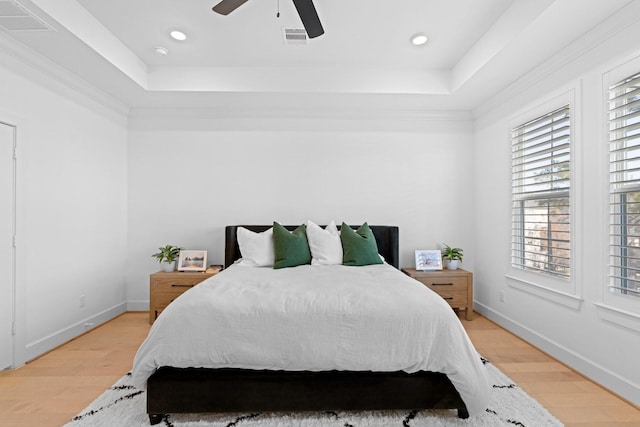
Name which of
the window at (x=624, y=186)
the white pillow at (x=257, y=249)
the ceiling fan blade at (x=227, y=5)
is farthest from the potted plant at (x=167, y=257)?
the window at (x=624, y=186)

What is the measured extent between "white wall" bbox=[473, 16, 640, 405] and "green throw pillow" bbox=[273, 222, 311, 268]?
2195 millimetres

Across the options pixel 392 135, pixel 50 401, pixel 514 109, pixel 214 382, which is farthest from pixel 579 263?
pixel 50 401

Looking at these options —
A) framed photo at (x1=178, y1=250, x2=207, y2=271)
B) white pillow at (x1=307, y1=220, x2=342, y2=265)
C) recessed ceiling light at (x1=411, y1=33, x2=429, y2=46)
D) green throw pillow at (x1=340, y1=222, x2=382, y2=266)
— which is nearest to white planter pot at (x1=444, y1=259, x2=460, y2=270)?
green throw pillow at (x1=340, y1=222, x2=382, y2=266)

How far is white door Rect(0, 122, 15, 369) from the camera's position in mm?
2625

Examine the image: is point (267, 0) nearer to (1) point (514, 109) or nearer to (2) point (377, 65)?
(2) point (377, 65)

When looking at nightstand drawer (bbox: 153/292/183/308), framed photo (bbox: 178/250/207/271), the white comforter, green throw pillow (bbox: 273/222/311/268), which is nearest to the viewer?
the white comforter

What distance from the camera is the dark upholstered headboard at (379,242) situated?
402 centimetres

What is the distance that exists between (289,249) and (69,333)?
2284 mm

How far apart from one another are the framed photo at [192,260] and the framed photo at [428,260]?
254 cm

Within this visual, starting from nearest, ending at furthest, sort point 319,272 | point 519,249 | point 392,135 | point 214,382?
point 214,382, point 319,272, point 519,249, point 392,135

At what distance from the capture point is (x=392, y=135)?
4348 millimetres

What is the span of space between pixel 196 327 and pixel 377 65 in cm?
316

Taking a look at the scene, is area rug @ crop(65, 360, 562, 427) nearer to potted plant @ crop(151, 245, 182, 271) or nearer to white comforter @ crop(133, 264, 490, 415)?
white comforter @ crop(133, 264, 490, 415)

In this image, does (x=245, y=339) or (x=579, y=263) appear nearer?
(x=245, y=339)
